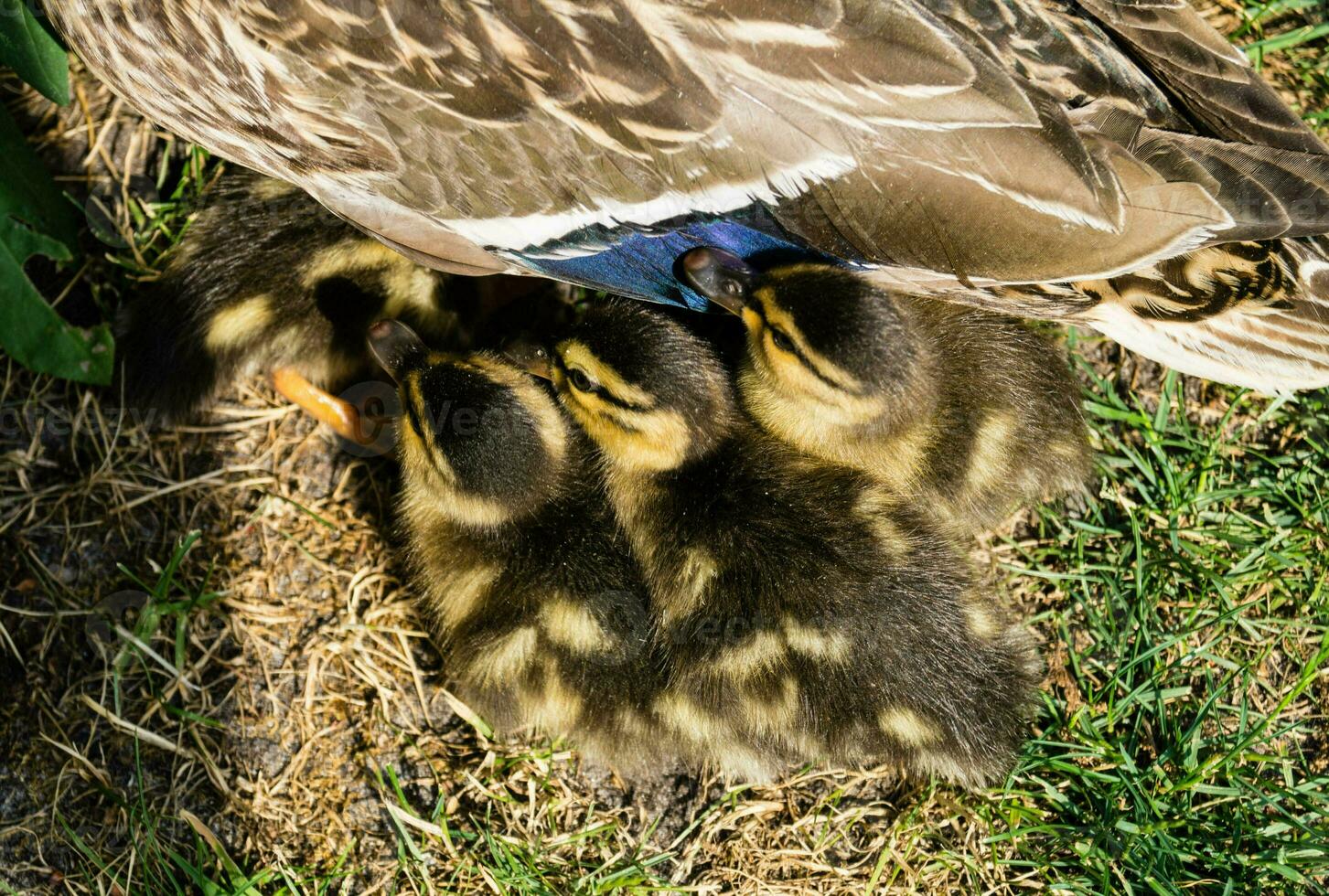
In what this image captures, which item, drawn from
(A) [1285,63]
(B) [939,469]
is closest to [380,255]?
(B) [939,469]

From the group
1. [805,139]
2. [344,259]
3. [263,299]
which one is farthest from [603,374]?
[263,299]

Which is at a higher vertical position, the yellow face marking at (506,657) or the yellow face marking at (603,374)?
the yellow face marking at (603,374)

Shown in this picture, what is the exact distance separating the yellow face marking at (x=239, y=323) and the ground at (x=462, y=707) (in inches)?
7.8

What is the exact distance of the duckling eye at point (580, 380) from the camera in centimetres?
187

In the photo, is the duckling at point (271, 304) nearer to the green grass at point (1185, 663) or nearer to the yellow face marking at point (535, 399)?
the yellow face marking at point (535, 399)

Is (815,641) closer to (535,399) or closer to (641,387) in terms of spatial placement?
(641,387)

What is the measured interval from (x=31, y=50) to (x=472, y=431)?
950 millimetres

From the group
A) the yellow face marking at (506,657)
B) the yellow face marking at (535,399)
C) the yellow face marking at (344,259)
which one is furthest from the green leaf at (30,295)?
the yellow face marking at (506,657)

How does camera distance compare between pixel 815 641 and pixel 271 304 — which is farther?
pixel 271 304

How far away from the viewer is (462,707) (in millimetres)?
2125

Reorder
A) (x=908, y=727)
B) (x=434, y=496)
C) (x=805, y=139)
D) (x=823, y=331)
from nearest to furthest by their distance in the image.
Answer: (x=805, y=139) → (x=823, y=331) → (x=908, y=727) → (x=434, y=496)

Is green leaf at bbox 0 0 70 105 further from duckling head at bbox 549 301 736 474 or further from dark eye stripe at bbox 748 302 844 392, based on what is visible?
dark eye stripe at bbox 748 302 844 392

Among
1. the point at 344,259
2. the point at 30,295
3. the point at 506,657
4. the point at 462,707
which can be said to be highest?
the point at 344,259

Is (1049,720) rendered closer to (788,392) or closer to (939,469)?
(939,469)
